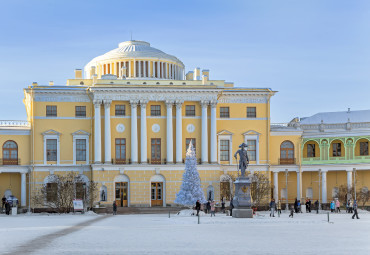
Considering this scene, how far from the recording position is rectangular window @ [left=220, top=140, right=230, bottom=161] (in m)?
67.1

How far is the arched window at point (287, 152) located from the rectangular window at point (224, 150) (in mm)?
5826

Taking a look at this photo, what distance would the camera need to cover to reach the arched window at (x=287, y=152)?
226ft

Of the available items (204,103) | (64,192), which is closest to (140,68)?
(204,103)

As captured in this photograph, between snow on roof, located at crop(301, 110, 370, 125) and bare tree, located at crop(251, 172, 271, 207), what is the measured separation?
13.7 m

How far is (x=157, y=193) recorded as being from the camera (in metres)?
64.9

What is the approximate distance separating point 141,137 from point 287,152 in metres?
15.3

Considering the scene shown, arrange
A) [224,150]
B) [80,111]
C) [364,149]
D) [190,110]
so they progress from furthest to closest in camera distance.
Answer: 1. [364,149]
2. [224,150]
3. [190,110]
4. [80,111]

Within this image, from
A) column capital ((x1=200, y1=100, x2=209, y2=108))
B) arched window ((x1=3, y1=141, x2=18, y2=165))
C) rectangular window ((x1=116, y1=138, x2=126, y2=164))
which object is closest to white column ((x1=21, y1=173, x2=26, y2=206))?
arched window ((x1=3, y1=141, x2=18, y2=165))

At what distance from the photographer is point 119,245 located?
83.6 ft

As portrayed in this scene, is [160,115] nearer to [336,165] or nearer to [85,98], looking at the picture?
[85,98]

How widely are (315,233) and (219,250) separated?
353 inches

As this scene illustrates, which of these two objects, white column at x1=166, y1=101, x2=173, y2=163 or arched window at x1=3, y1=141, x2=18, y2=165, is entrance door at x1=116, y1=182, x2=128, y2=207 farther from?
arched window at x1=3, y1=141, x2=18, y2=165

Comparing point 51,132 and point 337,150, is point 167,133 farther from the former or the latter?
point 337,150

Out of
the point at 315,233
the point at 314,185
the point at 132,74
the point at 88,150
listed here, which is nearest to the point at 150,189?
the point at 88,150
